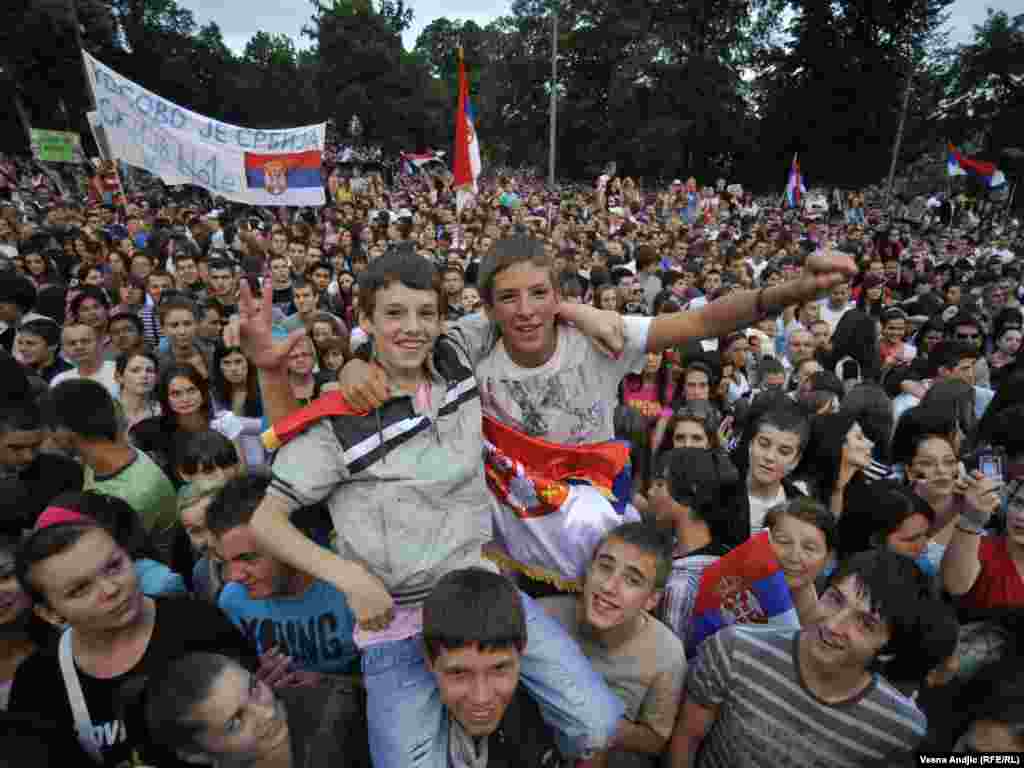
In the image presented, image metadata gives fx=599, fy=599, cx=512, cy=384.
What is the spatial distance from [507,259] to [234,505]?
1369mm

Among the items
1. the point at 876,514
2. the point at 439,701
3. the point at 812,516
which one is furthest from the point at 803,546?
the point at 439,701

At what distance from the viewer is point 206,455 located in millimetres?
2961

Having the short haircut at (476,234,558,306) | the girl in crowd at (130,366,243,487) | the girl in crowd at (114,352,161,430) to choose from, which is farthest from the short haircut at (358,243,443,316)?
the girl in crowd at (114,352,161,430)

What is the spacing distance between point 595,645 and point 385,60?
52094mm

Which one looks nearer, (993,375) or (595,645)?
(595,645)

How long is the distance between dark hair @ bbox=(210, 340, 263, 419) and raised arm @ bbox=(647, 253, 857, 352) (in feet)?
10.5

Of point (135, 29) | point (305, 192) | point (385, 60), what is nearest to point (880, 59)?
point (385, 60)

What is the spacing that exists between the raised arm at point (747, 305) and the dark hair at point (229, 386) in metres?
3.19

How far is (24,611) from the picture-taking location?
78.9 inches

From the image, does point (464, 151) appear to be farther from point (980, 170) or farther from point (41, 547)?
point (980, 170)

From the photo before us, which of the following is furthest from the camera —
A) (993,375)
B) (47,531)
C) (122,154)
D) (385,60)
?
(385,60)

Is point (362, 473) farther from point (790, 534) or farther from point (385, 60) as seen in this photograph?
point (385, 60)

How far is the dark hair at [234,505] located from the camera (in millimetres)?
2213

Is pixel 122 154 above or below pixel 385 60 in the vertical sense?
below
